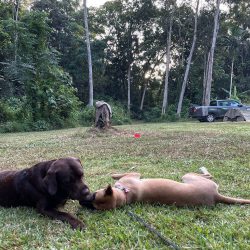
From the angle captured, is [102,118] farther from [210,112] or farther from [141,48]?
[141,48]

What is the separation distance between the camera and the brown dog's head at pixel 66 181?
10.1 feet

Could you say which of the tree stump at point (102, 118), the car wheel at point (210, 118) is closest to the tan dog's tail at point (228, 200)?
the tree stump at point (102, 118)

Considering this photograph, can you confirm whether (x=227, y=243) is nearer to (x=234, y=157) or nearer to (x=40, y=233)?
(x=40, y=233)

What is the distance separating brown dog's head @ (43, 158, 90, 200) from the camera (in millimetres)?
3078

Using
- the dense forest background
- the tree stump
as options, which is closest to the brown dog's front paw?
the tree stump

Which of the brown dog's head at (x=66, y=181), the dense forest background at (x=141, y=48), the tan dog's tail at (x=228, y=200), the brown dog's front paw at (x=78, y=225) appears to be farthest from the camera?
the dense forest background at (x=141, y=48)

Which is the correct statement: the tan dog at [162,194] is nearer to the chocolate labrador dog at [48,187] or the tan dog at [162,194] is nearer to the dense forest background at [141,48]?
the chocolate labrador dog at [48,187]

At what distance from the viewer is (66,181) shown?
3076 millimetres

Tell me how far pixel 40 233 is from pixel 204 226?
134cm

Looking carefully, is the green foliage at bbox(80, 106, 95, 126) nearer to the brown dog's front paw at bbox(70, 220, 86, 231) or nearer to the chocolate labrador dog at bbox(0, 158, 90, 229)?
the chocolate labrador dog at bbox(0, 158, 90, 229)

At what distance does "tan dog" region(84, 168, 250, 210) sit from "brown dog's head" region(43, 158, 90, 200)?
219mm

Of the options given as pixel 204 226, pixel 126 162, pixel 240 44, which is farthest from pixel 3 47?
pixel 240 44

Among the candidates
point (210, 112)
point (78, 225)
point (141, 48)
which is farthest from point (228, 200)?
point (141, 48)

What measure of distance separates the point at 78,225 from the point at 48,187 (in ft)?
1.44
